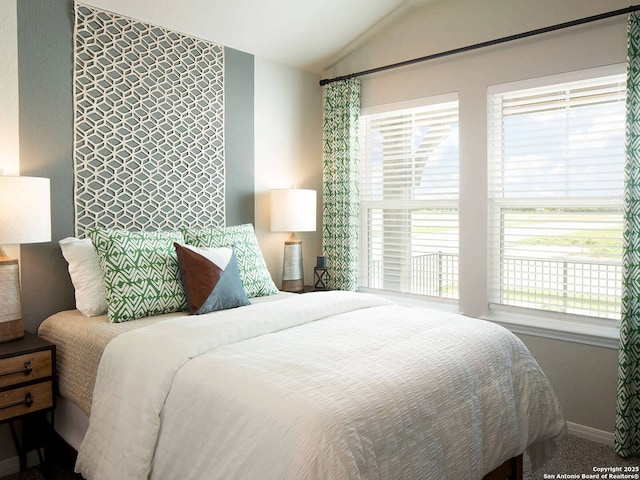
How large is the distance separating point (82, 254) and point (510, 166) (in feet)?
8.88

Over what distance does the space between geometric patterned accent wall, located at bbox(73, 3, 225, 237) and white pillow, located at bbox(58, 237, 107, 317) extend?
0.20 m

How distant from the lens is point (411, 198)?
3.91 m

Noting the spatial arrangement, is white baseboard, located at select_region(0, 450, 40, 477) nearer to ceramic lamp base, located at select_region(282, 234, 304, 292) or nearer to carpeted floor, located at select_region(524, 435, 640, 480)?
ceramic lamp base, located at select_region(282, 234, 304, 292)

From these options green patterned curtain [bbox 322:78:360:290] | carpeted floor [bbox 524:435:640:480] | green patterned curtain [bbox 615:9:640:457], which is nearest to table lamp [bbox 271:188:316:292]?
green patterned curtain [bbox 322:78:360:290]

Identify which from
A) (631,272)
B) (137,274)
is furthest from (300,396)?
(631,272)

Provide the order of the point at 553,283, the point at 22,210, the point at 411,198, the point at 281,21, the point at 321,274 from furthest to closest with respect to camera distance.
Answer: the point at 321,274 → the point at 411,198 → the point at 281,21 → the point at 553,283 → the point at 22,210

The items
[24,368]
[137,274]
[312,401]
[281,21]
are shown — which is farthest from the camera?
[281,21]

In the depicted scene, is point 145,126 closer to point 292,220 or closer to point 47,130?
point 47,130

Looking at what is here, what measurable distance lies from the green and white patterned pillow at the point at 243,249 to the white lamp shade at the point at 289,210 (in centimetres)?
49

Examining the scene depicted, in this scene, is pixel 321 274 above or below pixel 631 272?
below

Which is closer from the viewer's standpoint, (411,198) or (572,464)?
(572,464)

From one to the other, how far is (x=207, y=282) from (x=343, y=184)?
1797 mm

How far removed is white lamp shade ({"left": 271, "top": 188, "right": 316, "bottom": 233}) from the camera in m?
3.73

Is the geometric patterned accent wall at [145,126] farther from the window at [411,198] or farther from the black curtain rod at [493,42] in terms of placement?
the window at [411,198]
